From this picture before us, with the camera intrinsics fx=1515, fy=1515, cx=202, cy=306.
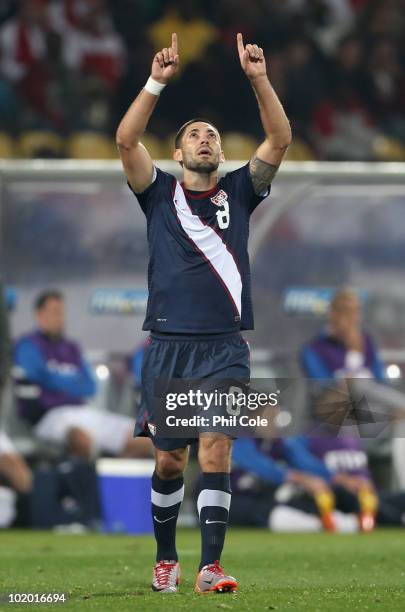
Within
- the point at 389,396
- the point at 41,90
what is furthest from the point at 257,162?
the point at 41,90

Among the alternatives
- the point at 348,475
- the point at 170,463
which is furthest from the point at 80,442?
the point at 170,463

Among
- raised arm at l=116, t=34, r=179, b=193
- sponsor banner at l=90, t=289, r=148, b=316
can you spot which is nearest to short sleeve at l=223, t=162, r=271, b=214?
raised arm at l=116, t=34, r=179, b=193

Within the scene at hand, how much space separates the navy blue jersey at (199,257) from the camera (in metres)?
6.81

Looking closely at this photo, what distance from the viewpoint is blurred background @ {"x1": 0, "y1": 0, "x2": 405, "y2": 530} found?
1309 cm

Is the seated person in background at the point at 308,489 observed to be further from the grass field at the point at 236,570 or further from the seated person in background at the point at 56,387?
the seated person in background at the point at 56,387

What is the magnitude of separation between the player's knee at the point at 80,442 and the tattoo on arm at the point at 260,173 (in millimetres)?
5670

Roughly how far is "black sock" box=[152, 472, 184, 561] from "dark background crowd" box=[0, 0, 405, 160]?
945cm

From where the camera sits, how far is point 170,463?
22.5 feet

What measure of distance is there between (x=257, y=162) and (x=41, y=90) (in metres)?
10.5

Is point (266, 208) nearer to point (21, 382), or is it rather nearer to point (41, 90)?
point (21, 382)

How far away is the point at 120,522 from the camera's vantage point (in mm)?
12164

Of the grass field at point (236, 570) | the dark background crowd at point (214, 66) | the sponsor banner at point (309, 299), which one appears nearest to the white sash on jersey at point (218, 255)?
the grass field at point (236, 570)

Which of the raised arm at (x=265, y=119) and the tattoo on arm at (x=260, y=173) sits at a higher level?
the raised arm at (x=265, y=119)

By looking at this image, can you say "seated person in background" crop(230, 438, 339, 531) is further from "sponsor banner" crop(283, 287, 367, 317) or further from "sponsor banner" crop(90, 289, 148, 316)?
"sponsor banner" crop(90, 289, 148, 316)
